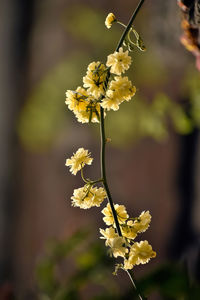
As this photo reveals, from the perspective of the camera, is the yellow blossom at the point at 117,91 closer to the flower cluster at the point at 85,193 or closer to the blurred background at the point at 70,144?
the flower cluster at the point at 85,193

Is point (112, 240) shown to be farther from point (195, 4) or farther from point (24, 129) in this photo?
point (24, 129)

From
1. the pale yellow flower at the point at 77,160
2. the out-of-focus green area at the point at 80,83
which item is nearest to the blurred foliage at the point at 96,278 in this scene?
the pale yellow flower at the point at 77,160

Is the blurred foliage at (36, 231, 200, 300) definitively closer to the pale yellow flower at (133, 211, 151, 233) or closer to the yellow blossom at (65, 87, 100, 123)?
the pale yellow flower at (133, 211, 151, 233)

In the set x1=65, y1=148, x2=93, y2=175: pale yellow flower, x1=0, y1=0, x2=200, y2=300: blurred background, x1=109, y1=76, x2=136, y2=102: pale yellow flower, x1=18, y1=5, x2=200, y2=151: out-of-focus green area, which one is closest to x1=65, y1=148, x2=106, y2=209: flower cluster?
x1=65, y1=148, x2=93, y2=175: pale yellow flower

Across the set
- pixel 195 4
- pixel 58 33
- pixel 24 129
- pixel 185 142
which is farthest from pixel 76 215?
pixel 195 4

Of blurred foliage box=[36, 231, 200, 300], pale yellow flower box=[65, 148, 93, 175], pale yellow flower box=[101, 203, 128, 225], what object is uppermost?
pale yellow flower box=[65, 148, 93, 175]

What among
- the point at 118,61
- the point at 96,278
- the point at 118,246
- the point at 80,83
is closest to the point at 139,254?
the point at 118,246
